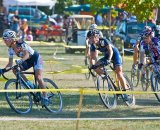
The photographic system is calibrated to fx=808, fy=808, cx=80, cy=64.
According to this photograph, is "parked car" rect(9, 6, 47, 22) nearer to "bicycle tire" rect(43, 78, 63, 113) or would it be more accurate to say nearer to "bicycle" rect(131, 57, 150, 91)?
"bicycle" rect(131, 57, 150, 91)

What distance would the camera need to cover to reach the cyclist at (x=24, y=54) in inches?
601

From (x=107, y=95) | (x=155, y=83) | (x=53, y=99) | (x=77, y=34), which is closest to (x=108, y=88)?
(x=107, y=95)

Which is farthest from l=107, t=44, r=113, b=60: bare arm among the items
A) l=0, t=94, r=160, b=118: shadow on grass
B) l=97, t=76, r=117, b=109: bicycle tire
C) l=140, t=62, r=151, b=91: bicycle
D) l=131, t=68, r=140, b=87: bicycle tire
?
l=131, t=68, r=140, b=87: bicycle tire

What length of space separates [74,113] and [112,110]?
1.07 meters

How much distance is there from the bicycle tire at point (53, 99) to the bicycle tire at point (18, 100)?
39 cm

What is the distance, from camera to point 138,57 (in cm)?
2203

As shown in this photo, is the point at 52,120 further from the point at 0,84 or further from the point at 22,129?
the point at 0,84

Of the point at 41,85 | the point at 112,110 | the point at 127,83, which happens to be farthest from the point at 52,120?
the point at 127,83

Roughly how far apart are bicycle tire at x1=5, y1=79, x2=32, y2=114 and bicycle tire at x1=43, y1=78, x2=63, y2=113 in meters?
0.39

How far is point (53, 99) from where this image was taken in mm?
16234

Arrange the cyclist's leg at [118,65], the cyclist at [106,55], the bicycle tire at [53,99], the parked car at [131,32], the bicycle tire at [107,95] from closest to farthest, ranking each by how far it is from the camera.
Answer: the bicycle tire at [53,99] → the cyclist at [106,55] → the bicycle tire at [107,95] → the cyclist's leg at [118,65] → the parked car at [131,32]

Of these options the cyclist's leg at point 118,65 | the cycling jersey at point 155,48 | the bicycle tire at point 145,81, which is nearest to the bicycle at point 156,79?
the cycling jersey at point 155,48

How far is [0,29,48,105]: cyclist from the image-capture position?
50.1ft

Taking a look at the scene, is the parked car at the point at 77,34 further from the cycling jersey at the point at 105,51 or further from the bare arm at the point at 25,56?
the bare arm at the point at 25,56
